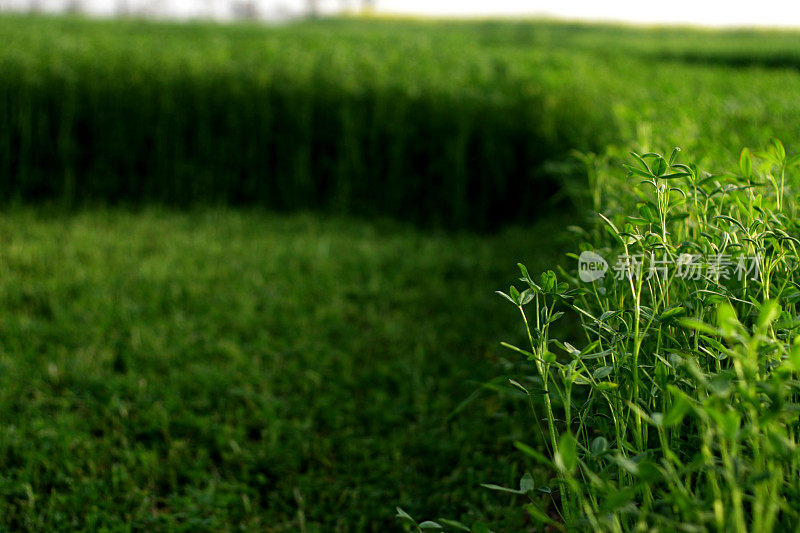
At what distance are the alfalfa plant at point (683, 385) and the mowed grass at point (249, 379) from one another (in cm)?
69

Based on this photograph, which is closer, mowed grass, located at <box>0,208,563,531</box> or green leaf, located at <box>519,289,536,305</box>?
green leaf, located at <box>519,289,536,305</box>

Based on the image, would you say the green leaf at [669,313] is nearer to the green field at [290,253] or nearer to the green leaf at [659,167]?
the green leaf at [659,167]

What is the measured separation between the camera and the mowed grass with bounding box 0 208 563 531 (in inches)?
85.5

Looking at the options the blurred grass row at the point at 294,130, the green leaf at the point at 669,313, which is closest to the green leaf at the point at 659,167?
the green leaf at the point at 669,313

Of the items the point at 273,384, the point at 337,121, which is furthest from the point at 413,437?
the point at 337,121

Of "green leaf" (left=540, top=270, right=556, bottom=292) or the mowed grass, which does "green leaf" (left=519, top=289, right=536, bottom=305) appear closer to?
"green leaf" (left=540, top=270, right=556, bottom=292)

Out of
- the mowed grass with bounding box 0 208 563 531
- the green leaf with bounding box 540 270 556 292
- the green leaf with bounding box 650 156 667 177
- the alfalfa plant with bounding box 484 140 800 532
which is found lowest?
the mowed grass with bounding box 0 208 563 531

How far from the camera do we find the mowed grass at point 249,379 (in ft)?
7.13

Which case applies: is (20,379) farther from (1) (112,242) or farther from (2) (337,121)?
(2) (337,121)

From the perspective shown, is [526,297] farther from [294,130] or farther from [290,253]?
[294,130]

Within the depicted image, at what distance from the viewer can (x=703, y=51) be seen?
927 centimetres

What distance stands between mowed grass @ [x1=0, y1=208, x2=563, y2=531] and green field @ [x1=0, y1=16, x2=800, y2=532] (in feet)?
0.04

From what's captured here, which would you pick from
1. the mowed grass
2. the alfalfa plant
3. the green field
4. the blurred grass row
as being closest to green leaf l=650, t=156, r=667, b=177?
the alfalfa plant

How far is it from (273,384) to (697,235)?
1773mm
